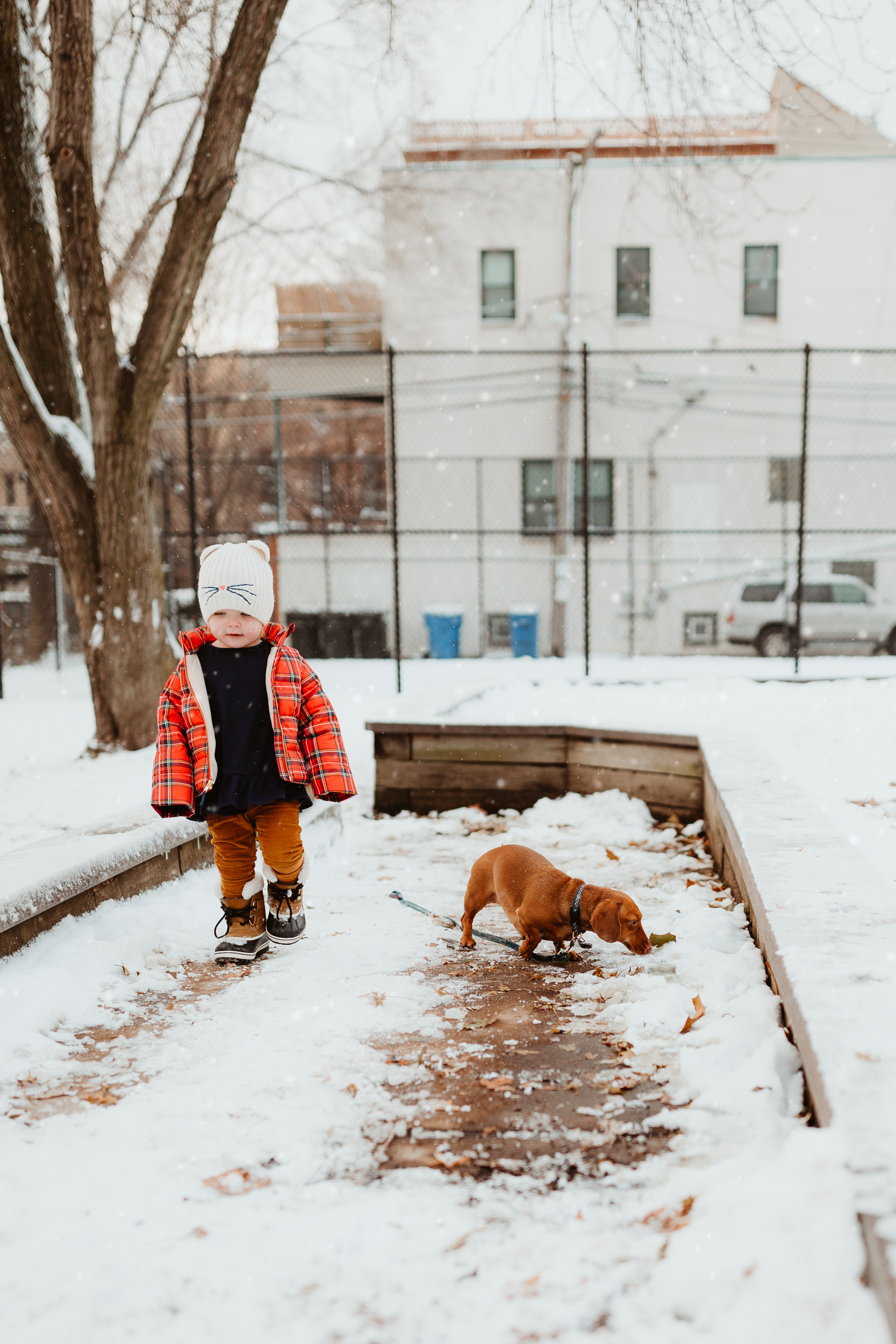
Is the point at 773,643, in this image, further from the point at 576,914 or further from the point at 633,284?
the point at 576,914

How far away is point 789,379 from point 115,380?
52.4ft

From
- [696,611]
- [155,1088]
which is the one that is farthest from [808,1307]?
[696,611]

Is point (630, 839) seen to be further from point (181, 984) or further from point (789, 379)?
point (789, 379)

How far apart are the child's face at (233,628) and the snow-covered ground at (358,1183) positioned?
43.5 inches

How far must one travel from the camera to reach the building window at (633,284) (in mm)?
20078

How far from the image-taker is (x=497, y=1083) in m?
2.48

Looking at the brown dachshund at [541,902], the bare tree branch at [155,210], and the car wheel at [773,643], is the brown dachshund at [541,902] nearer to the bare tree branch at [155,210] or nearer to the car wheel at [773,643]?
the bare tree branch at [155,210]

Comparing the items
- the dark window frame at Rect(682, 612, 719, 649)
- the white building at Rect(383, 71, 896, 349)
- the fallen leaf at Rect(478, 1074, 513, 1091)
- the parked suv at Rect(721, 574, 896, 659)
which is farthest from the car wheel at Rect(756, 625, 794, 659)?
the fallen leaf at Rect(478, 1074, 513, 1091)

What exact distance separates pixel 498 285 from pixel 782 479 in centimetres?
715

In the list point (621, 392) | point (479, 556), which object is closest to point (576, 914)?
point (479, 556)

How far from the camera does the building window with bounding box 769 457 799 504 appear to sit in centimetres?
1955

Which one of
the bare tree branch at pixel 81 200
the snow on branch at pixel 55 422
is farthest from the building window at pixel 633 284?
the snow on branch at pixel 55 422

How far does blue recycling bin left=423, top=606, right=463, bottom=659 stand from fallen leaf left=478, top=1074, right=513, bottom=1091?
53.4ft

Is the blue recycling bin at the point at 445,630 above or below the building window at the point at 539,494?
below
